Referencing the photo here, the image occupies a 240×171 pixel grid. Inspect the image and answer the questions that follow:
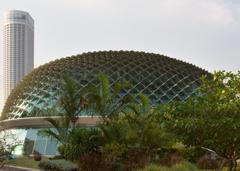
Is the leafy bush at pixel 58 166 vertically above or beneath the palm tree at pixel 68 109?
beneath

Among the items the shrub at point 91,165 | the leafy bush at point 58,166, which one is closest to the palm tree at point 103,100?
the leafy bush at point 58,166

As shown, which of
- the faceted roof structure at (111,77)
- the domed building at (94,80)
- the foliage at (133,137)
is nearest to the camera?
the foliage at (133,137)

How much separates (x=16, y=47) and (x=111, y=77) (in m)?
133

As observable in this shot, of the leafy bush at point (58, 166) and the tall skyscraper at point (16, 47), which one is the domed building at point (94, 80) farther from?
the tall skyscraper at point (16, 47)

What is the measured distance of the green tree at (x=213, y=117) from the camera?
1694cm

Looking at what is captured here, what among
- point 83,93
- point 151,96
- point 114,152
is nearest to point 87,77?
point 151,96

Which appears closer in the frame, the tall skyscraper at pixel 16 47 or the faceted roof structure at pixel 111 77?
the faceted roof structure at pixel 111 77

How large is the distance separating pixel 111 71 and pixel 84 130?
26.2m

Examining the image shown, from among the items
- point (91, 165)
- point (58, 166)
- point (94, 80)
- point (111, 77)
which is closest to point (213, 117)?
point (91, 165)

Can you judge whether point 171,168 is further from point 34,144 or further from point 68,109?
point 34,144

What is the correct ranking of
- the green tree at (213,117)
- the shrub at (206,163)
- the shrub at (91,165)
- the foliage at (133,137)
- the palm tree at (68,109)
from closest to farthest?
the green tree at (213,117)
the shrub at (91,165)
the foliage at (133,137)
the shrub at (206,163)
the palm tree at (68,109)

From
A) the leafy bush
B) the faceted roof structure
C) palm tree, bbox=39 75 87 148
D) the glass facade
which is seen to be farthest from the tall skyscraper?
the leafy bush

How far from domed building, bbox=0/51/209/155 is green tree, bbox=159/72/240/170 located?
33225 mm

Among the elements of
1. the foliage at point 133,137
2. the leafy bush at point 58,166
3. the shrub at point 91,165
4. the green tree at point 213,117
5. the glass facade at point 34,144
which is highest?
the green tree at point 213,117
